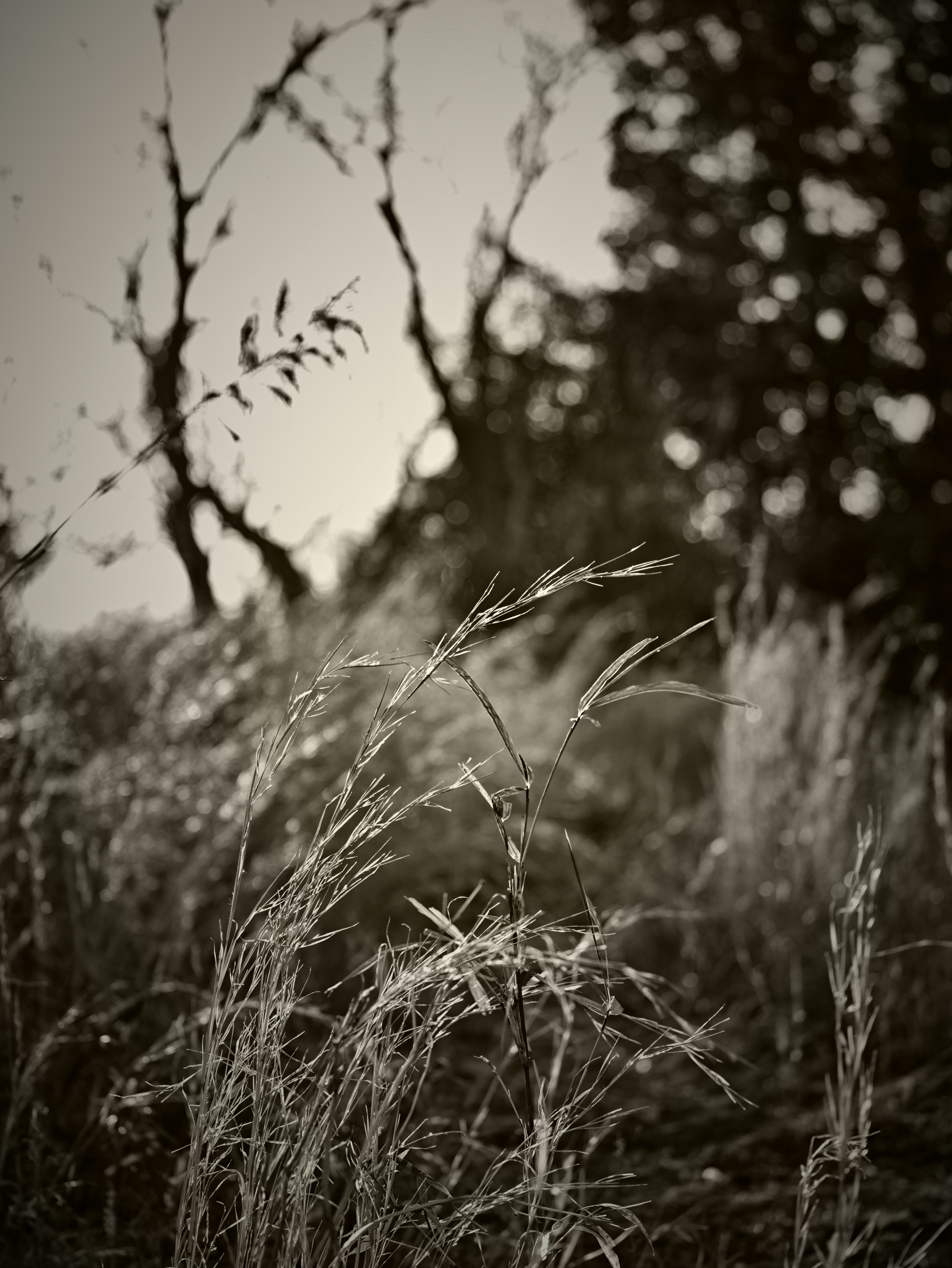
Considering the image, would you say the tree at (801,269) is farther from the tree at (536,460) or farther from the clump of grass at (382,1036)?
the clump of grass at (382,1036)

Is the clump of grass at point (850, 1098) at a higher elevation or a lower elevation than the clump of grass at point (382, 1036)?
lower

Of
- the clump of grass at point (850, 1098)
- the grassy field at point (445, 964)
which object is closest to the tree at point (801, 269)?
the grassy field at point (445, 964)

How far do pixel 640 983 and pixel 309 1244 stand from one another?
52 cm

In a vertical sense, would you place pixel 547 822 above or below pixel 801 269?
below

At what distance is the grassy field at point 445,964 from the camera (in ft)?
2.86

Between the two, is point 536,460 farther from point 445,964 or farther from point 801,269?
point 445,964

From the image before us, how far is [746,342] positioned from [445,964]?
759 centimetres

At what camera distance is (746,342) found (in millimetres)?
7578

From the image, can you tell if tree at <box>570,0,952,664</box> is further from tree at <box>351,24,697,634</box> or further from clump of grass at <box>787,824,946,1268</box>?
clump of grass at <box>787,824,946,1268</box>

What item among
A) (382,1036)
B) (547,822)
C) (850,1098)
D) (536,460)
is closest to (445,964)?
(382,1036)

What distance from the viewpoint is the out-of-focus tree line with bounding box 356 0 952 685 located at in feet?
23.0

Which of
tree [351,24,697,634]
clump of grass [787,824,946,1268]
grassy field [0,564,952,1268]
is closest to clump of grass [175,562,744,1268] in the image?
grassy field [0,564,952,1268]

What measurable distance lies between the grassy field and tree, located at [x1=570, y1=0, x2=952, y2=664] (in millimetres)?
3432

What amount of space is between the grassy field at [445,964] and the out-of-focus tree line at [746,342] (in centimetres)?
322
